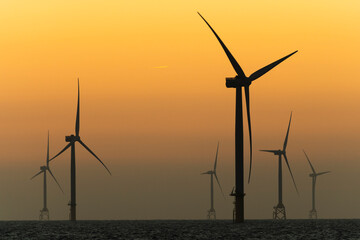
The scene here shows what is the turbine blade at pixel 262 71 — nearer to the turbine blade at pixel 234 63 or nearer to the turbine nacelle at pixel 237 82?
the turbine nacelle at pixel 237 82

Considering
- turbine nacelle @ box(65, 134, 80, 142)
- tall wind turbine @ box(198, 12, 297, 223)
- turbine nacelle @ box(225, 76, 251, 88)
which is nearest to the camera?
tall wind turbine @ box(198, 12, 297, 223)

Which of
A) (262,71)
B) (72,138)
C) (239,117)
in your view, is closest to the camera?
(239,117)

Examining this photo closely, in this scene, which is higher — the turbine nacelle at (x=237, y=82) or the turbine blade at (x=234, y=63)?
the turbine blade at (x=234, y=63)

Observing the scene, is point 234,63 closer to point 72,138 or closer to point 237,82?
point 237,82

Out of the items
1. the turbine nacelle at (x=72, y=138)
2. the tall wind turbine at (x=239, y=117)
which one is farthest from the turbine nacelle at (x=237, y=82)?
the turbine nacelle at (x=72, y=138)

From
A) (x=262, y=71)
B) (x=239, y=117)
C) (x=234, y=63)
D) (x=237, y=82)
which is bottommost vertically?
(x=239, y=117)

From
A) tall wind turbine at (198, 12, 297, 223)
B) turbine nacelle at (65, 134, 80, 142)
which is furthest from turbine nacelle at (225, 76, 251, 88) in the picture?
turbine nacelle at (65, 134, 80, 142)

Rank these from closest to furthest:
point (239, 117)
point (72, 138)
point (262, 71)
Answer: point (239, 117)
point (262, 71)
point (72, 138)

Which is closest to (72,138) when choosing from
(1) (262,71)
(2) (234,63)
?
(1) (262,71)

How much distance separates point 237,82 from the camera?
13088 centimetres

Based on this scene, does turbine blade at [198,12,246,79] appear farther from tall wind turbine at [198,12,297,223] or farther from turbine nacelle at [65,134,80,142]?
turbine nacelle at [65,134,80,142]

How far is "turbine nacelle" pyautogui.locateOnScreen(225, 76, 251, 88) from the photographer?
429ft

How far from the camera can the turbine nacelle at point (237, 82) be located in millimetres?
130625

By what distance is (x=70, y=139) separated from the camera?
7569 inches
